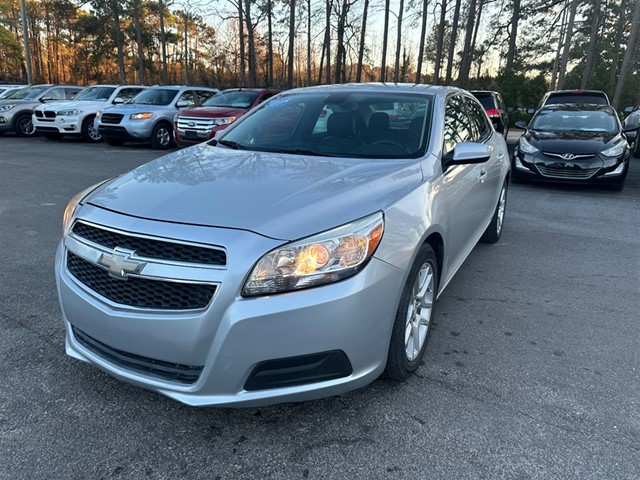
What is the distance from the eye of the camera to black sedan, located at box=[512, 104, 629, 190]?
793 centimetres

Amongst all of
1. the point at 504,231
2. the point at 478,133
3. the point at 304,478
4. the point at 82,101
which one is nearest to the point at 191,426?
the point at 304,478

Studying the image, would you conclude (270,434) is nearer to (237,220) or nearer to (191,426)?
(191,426)

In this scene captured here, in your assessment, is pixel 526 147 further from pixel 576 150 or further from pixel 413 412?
pixel 413 412

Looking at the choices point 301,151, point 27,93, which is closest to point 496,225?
point 301,151

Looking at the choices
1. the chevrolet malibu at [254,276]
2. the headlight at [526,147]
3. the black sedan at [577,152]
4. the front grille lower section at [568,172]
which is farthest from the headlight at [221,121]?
the chevrolet malibu at [254,276]

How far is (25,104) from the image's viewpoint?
16.4 m

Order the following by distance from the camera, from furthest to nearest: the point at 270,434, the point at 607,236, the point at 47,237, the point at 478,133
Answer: the point at 607,236
the point at 47,237
the point at 478,133
the point at 270,434

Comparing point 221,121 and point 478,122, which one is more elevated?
point 478,122

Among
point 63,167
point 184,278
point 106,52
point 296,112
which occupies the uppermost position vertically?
point 106,52

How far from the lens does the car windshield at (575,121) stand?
29.3ft

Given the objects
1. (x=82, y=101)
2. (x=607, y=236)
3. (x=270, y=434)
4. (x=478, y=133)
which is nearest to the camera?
(x=270, y=434)

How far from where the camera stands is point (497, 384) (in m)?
2.72

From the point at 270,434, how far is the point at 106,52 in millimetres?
44038

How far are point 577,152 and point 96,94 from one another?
14388 millimetres
